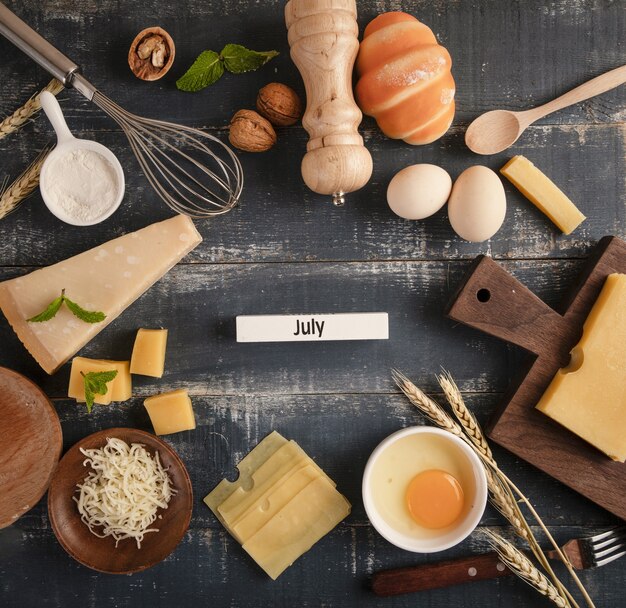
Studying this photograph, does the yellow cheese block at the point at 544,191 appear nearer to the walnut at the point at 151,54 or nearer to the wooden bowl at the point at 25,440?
the walnut at the point at 151,54

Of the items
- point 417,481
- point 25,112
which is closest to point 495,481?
point 417,481

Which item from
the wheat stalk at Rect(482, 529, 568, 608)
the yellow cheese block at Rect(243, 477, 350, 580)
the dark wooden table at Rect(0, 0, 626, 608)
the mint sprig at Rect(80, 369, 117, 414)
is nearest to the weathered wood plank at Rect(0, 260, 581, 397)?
the dark wooden table at Rect(0, 0, 626, 608)

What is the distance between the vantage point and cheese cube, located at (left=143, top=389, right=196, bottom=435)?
1258 millimetres

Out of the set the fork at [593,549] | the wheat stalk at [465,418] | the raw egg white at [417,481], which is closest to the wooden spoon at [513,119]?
the wheat stalk at [465,418]

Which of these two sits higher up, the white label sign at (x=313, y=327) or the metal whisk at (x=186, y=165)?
the metal whisk at (x=186, y=165)

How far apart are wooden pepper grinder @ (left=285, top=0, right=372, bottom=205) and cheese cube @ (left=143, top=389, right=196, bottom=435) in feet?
1.71

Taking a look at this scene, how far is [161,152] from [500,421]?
2.95ft

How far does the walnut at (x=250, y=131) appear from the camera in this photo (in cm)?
120

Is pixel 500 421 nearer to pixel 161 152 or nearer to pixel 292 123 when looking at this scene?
pixel 292 123

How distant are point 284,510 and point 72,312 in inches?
23.6

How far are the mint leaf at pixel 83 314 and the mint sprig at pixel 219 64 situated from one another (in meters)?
0.50

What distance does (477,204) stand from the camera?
1168mm

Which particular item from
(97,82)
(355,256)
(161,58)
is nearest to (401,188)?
(355,256)

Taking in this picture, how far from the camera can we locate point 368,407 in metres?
1.30
